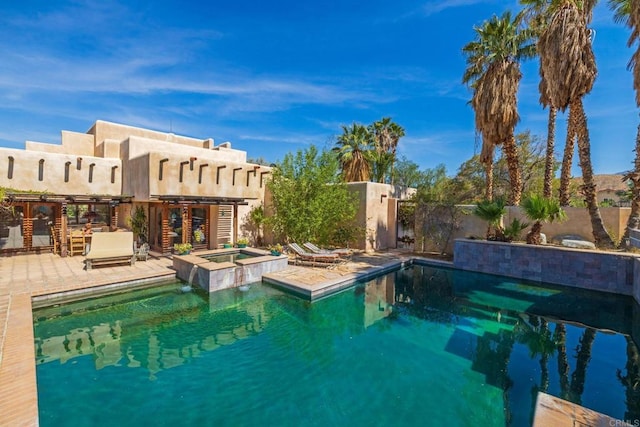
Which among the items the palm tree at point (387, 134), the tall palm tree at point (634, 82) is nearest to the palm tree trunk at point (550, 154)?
the tall palm tree at point (634, 82)

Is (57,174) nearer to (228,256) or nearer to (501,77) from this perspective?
(228,256)

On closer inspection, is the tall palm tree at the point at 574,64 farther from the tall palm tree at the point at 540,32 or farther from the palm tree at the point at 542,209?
the palm tree at the point at 542,209

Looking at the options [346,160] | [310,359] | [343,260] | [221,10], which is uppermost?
[221,10]

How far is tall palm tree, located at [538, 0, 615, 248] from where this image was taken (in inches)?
496

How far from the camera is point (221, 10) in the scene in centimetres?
1416

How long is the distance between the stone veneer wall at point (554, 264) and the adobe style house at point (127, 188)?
12521 millimetres

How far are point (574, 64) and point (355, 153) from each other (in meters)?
16.9

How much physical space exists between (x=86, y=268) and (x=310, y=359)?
996 centimetres

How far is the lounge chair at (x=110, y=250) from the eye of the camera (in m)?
11.1

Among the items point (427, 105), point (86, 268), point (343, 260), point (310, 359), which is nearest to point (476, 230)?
point (343, 260)

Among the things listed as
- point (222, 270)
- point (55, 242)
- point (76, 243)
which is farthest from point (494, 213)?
point (55, 242)

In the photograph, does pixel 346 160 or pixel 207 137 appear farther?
pixel 346 160

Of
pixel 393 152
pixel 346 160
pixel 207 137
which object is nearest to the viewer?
pixel 207 137

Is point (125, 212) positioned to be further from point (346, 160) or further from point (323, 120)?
point (323, 120)
